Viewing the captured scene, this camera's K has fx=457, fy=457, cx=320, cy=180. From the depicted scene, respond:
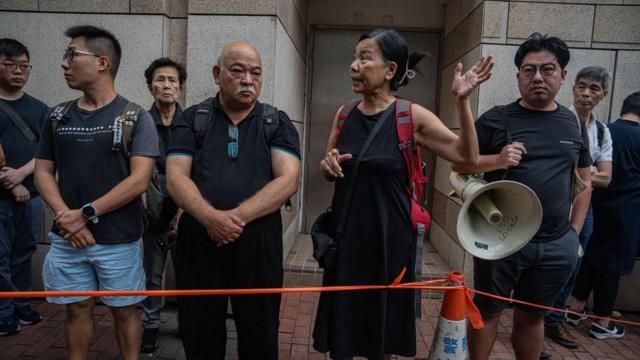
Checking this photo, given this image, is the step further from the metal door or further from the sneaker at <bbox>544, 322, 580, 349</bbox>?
the metal door

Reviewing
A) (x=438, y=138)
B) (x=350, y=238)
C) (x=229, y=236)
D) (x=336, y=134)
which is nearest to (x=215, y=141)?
(x=229, y=236)

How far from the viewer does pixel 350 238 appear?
2545mm

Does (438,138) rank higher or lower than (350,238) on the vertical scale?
higher

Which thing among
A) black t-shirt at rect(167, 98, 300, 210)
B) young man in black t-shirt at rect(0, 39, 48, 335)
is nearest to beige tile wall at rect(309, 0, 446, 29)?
young man in black t-shirt at rect(0, 39, 48, 335)

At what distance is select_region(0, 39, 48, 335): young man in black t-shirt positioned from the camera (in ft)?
11.9

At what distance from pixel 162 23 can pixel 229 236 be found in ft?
8.59

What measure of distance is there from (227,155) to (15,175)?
2223 mm

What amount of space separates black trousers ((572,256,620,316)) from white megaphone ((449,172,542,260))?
2.16m

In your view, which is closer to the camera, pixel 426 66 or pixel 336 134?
pixel 336 134

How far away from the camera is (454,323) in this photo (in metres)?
2.30

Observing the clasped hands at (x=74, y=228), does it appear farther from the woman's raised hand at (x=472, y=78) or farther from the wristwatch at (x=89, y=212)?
the woman's raised hand at (x=472, y=78)

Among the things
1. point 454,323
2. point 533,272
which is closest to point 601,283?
point 533,272

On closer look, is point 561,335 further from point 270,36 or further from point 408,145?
point 270,36

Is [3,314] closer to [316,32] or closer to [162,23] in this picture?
[162,23]
